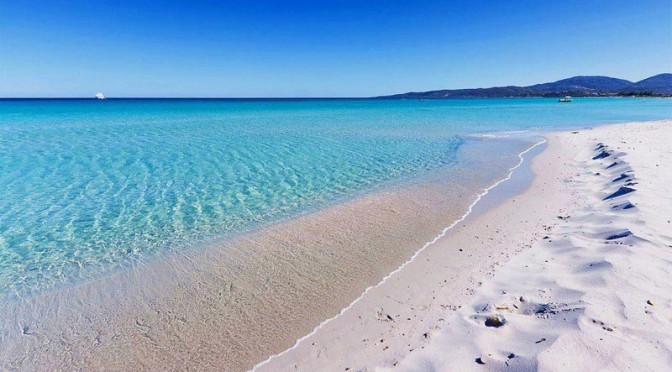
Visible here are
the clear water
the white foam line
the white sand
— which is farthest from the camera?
the clear water

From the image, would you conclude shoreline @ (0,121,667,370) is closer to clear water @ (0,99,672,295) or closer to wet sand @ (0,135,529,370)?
wet sand @ (0,135,529,370)

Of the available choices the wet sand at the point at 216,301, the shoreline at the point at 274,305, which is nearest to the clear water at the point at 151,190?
the wet sand at the point at 216,301

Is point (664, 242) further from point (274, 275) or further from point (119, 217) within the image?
point (119, 217)

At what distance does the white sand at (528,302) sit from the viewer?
11.9 ft

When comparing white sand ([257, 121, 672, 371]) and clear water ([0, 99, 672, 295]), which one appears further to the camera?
clear water ([0, 99, 672, 295])

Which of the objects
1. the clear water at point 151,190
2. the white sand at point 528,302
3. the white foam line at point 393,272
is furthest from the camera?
the clear water at point 151,190

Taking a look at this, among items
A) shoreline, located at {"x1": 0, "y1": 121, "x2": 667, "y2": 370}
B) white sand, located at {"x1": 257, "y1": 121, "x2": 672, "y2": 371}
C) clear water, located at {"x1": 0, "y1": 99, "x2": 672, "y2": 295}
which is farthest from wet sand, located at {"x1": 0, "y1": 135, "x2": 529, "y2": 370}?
clear water, located at {"x1": 0, "y1": 99, "x2": 672, "y2": 295}

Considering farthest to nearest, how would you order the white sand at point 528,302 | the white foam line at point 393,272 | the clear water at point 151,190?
the clear water at point 151,190, the white foam line at point 393,272, the white sand at point 528,302

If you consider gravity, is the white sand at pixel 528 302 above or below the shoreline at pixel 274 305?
above

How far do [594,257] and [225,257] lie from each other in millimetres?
6345

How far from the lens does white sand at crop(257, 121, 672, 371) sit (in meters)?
3.64

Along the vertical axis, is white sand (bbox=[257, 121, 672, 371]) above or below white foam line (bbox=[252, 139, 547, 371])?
above

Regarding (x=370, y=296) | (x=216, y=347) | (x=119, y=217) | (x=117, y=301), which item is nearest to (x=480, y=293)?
(x=370, y=296)

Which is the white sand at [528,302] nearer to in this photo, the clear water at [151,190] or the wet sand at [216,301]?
the wet sand at [216,301]
